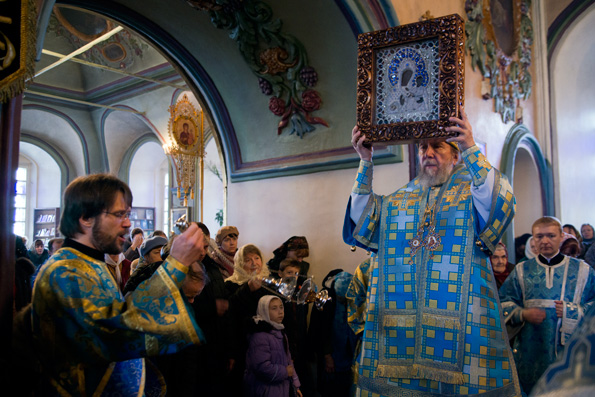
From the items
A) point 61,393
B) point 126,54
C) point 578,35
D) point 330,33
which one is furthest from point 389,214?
point 126,54

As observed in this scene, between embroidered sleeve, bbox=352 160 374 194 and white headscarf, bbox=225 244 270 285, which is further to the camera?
white headscarf, bbox=225 244 270 285

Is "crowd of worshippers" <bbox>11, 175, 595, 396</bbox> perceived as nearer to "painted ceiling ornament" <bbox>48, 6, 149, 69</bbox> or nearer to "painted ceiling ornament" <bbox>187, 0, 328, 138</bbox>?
"painted ceiling ornament" <bbox>187, 0, 328, 138</bbox>

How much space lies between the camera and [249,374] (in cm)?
375

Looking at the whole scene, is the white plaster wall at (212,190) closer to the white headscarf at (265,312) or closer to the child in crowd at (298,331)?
the child in crowd at (298,331)

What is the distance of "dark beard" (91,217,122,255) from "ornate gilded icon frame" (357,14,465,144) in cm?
136

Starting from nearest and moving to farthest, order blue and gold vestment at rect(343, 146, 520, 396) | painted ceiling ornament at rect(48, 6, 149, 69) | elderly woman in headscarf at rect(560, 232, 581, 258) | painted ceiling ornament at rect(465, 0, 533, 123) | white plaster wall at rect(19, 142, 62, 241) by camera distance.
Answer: blue and gold vestment at rect(343, 146, 520, 396), elderly woman in headscarf at rect(560, 232, 581, 258), painted ceiling ornament at rect(465, 0, 533, 123), painted ceiling ornament at rect(48, 6, 149, 69), white plaster wall at rect(19, 142, 62, 241)

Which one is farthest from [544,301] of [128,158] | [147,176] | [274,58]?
[147,176]

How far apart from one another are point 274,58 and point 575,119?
7.02 m

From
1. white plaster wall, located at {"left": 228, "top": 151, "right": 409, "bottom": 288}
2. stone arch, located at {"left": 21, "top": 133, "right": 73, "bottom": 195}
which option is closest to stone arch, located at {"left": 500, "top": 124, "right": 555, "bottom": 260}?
white plaster wall, located at {"left": 228, "top": 151, "right": 409, "bottom": 288}

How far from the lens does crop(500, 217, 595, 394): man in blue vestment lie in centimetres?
370

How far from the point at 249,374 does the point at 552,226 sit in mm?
2294

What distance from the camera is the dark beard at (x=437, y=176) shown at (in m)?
→ 2.94

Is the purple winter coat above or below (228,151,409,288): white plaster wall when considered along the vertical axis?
below

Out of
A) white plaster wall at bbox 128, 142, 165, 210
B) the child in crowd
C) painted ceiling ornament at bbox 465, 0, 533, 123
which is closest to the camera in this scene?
the child in crowd
